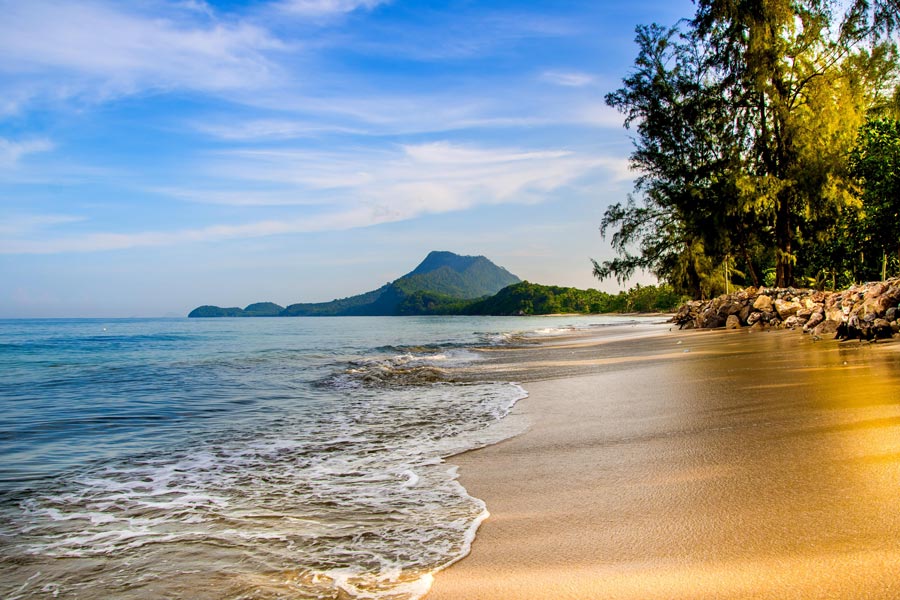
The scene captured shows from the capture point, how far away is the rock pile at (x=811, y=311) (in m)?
12.2

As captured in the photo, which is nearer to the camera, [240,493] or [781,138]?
[240,493]

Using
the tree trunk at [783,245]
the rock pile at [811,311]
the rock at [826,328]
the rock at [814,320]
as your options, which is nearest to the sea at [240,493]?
the rock pile at [811,311]

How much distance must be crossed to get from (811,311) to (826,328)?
11.4 feet

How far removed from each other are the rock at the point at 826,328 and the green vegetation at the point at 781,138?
499 centimetres

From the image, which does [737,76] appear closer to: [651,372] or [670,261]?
[670,261]

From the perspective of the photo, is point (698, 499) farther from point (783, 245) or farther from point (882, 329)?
point (783, 245)

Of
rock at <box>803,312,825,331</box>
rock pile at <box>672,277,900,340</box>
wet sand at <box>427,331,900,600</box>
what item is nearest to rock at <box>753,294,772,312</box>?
rock pile at <box>672,277,900,340</box>

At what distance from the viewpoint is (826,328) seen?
15.4m

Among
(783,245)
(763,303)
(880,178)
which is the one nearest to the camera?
(880,178)

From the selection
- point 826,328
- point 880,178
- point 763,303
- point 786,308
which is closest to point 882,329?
point 826,328

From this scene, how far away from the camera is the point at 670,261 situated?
120 feet

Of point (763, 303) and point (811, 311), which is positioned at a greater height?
point (763, 303)

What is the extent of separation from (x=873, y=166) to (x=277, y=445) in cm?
1930

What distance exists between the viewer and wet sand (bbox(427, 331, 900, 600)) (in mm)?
2479
